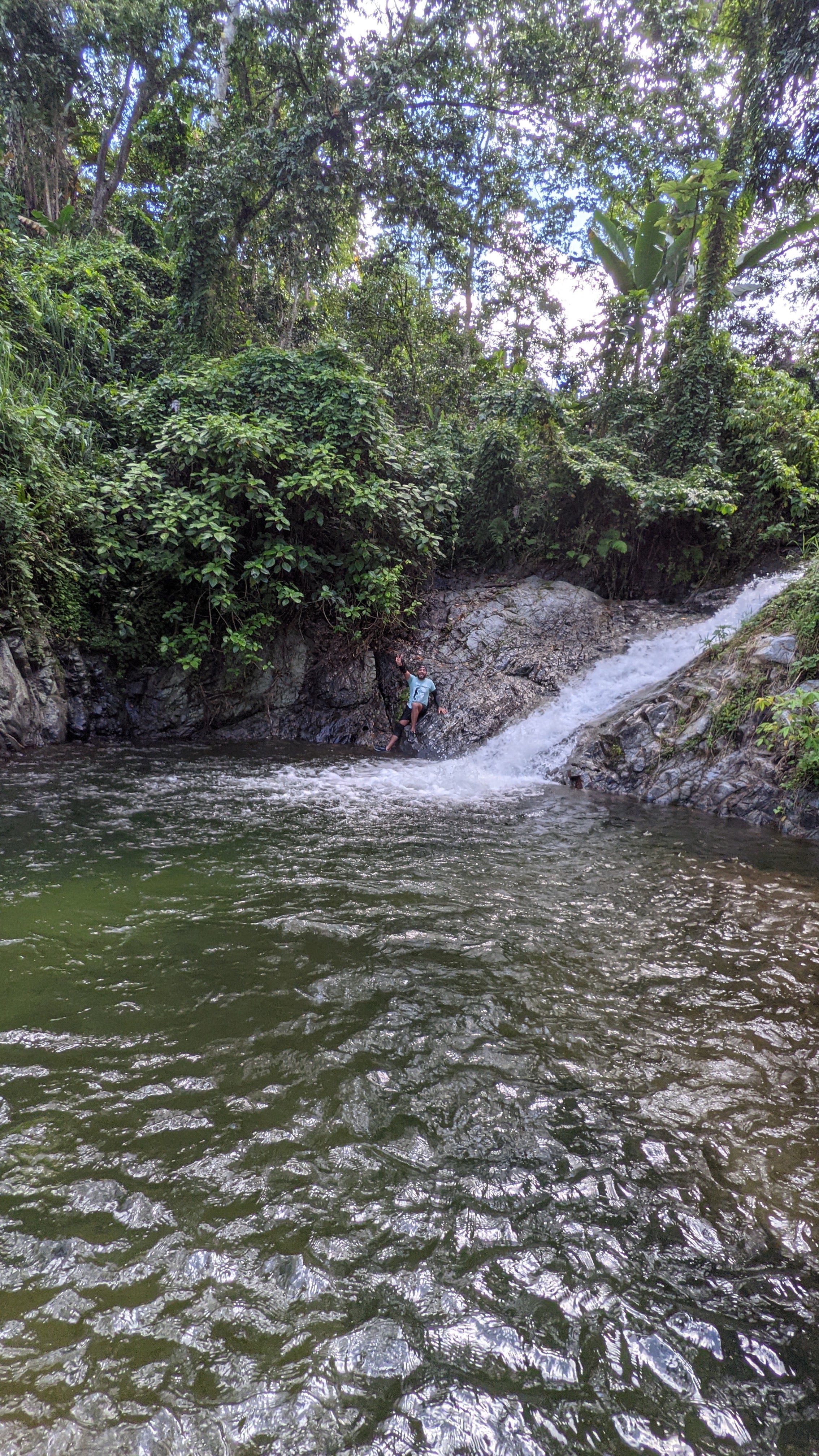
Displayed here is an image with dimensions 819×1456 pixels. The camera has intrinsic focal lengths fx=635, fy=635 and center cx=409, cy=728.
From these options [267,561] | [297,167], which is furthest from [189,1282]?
[297,167]

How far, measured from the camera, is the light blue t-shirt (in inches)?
415

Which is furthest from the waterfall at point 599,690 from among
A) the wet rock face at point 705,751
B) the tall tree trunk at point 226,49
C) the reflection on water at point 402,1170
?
the tall tree trunk at point 226,49

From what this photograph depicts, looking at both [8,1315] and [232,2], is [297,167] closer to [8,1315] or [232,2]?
[232,2]

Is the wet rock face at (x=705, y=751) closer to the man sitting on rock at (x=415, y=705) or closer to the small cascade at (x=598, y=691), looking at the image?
the small cascade at (x=598, y=691)

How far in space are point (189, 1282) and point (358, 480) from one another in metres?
10.4

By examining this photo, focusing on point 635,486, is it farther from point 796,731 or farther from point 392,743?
point 796,731

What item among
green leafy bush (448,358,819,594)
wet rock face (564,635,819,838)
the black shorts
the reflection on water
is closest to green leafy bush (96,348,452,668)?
the black shorts

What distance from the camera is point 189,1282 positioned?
5.30 ft

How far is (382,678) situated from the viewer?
1174 centimetres

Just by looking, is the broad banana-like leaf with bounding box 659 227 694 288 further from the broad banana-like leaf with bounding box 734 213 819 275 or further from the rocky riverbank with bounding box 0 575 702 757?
the rocky riverbank with bounding box 0 575 702 757

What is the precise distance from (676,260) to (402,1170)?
19.4 meters

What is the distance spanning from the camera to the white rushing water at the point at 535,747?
7266 millimetres

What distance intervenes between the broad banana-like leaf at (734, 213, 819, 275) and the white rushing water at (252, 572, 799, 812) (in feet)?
29.6

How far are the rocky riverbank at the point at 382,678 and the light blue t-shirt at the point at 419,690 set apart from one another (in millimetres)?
434
